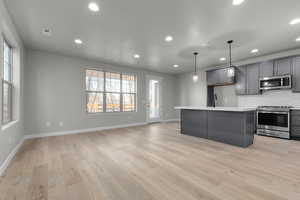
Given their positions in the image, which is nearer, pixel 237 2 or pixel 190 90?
pixel 237 2

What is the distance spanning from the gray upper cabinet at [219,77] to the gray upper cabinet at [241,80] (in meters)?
0.26

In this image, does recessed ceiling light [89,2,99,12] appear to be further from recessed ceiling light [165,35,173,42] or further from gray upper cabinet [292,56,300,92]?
gray upper cabinet [292,56,300,92]

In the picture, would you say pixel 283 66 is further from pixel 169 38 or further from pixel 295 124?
pixel 169 38

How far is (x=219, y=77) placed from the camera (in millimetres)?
5594

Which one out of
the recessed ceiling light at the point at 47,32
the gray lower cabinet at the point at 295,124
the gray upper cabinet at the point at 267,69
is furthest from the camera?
the gray upper cabinet at the point at 267,69

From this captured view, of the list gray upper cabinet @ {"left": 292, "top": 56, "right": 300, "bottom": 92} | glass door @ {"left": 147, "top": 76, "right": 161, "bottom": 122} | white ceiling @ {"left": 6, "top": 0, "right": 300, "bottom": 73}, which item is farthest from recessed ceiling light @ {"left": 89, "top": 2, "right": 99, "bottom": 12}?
gray upper cabinet @ {"left": 292, "top": 56, "right": 300, "bottom": 92}

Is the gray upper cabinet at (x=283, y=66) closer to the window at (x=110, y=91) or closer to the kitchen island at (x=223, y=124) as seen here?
the kitchen island at (x=223, y=124)

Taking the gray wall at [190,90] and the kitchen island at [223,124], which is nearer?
the kitchen island at [223,124]

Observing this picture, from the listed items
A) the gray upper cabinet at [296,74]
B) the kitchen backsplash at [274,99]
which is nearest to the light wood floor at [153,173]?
the kitchen backsplash at [274,99]

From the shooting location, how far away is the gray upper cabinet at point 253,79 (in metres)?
4.75

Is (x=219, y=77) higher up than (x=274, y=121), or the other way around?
(x=219, y=77)

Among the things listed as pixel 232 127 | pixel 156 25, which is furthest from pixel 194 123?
pixel 156 25

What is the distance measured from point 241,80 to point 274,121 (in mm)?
1740

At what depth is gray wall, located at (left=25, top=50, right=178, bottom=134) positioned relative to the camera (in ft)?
13.6
